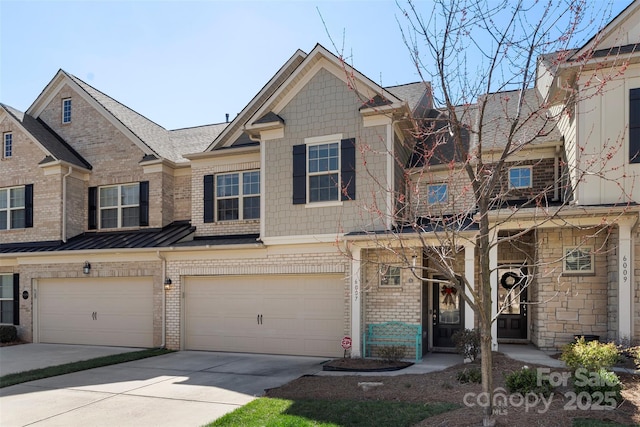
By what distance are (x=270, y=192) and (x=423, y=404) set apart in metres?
7.45

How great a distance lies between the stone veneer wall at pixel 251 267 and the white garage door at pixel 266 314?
0.81ft

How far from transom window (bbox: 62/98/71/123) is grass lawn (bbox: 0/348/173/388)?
999 cm

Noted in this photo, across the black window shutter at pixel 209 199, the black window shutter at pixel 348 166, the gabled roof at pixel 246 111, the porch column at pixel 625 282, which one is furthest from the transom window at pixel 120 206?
the porch column at pixel 625 282

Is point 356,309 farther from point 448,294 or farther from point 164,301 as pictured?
point 164,301

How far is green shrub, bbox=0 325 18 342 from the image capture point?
15.5 metres

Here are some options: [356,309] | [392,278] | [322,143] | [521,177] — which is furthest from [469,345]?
[322,143]

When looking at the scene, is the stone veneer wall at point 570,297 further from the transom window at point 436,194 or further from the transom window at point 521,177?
the transom window at point 436,194

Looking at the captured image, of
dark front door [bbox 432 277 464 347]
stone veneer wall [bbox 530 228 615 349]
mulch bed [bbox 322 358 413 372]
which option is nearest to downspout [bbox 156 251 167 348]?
mulch bed [bbox 322 358 413 372]

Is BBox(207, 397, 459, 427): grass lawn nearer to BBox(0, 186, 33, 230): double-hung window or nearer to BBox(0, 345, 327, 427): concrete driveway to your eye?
BBox(0, 345, 327, 427): concrete driveway

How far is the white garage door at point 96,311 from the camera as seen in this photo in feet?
47.8

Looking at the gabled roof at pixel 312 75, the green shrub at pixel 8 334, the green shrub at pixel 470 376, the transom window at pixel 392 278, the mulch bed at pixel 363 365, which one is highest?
the gabled roof at pixel 312 75

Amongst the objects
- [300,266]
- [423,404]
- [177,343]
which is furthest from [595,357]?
[177,343]

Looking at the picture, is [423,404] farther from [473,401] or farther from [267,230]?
[267,230]

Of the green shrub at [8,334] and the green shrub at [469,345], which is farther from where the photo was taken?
the green shrub at [8,334]
